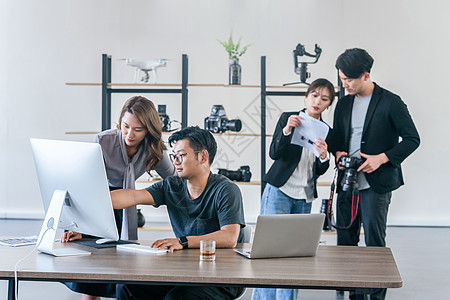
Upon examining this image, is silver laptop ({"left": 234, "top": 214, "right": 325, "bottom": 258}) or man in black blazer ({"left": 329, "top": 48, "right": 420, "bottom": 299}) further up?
man in black blazer ({"left": 329, "top": 48, "right": 420, "bottom": 299})

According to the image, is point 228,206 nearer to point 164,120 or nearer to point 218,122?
point 218,122

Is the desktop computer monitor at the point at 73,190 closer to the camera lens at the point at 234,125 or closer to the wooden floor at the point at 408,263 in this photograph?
the wooden floor at the point at 408,263

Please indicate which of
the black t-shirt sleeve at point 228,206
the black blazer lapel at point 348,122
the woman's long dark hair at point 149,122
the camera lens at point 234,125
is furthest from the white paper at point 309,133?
the camera lens at point 234,125

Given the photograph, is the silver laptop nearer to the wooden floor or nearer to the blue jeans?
the blue jeans

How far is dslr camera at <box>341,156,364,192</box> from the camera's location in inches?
134

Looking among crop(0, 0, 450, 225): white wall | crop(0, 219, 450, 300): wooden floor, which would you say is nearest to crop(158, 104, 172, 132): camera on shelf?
crop(0, 219, 450, 300): wooden floor

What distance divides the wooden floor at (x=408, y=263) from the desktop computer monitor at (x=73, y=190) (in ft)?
5.73

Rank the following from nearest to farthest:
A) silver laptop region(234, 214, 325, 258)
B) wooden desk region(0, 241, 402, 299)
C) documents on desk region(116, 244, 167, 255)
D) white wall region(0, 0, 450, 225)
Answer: wooden desk region(0, 241, 402, 299) < silver laptop region(234, 214, 325, 258) < documents on desk region(116, 244, 167, 255) < white wall region(0, 0, 450, 225)

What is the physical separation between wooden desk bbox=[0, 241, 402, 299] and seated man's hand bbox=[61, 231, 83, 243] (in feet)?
0.73

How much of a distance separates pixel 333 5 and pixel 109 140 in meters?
4.93

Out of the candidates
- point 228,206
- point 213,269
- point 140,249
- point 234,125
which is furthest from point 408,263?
point 213,269

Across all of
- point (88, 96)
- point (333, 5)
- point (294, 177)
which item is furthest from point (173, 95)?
point (294, 177)

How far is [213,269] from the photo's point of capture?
206 cm

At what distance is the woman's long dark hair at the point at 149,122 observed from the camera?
2918 millimetres
